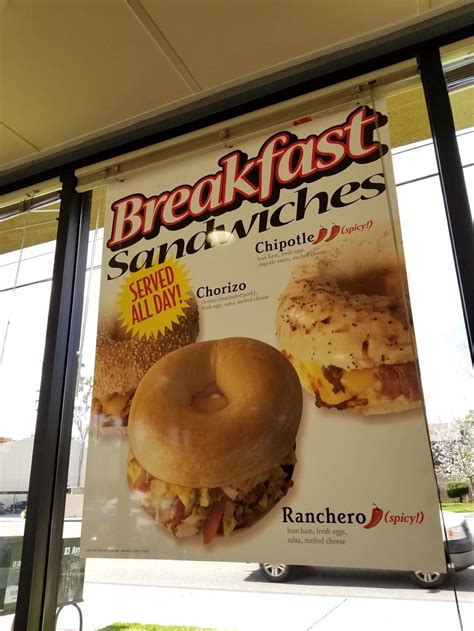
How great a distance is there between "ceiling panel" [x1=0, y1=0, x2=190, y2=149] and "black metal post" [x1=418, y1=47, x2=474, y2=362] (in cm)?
80

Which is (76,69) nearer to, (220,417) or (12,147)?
(12,147)

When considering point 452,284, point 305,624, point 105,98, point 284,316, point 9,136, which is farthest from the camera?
point 9,136

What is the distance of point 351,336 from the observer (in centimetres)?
134

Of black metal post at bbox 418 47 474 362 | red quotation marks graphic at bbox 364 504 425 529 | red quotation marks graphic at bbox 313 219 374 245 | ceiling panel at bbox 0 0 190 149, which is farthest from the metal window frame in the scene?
red quotation marks graphic at bbox 364 504 425 529

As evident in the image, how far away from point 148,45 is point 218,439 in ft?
3.96

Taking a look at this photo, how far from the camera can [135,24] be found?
4.88 feet

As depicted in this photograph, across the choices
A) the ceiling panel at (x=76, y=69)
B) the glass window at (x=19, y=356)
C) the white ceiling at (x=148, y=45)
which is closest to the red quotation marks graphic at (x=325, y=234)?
the white ceiling at (x=148, y=45)

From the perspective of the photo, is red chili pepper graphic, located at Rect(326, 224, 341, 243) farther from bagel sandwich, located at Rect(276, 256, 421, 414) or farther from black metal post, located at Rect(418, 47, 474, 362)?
black metal post, located at Rect(418, 47, 474, 362)

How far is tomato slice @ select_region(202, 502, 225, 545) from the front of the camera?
1347 millimetres

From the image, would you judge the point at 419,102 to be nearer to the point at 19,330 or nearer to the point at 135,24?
the point at 135,24

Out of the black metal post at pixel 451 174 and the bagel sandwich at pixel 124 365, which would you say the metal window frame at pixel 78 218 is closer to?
the black metal post at pixel 451 174

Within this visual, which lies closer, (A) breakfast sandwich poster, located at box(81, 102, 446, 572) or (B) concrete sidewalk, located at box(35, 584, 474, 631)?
(B) concrete sidewalk, located at box(35, 584, 474, 631)

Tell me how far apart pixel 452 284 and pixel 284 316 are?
0.46 meters

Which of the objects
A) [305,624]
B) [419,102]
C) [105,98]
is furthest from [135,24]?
[305,624]
